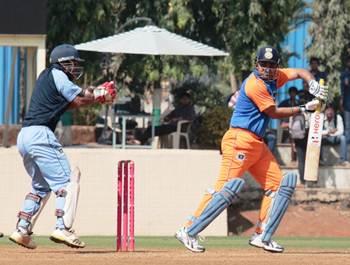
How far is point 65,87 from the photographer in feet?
44.8

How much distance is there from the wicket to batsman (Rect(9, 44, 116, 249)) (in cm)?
115

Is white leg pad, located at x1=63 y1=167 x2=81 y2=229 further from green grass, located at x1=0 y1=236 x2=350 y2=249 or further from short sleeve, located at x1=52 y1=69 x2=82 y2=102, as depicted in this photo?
green grass, located at x1=0 y1=236 x2=350 y2=249

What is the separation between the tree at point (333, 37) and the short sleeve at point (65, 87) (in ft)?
55.2

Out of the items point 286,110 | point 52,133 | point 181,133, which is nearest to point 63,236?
point 52,133

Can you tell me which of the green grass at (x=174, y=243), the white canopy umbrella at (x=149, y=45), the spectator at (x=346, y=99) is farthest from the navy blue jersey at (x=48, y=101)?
the spectator at (x=346, y=99)

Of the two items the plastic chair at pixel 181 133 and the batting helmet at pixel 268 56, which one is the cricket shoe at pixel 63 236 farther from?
the plastic chair at pixel 181 133

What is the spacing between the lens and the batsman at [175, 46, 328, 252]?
45.3ft

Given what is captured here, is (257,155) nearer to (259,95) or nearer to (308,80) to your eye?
(259,95)

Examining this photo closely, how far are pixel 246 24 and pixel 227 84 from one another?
35.3 ft

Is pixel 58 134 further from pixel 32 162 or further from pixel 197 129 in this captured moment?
pixel 32 162

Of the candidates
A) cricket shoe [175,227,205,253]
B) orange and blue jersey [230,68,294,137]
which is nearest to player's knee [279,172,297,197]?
orange and blue jersey [230,68,294,137]

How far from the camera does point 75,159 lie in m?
22.0

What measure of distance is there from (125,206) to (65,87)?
2083mm

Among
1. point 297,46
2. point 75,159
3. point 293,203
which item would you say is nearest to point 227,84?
point 297,46
